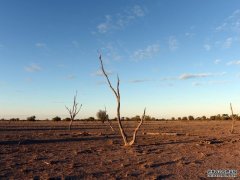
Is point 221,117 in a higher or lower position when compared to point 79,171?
higher

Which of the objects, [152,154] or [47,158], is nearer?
[47,158]

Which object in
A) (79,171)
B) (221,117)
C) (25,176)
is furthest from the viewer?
(221,117)

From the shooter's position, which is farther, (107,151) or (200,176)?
(107,151)

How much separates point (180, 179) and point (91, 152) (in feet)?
18.1

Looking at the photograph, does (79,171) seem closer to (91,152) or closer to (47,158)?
(47,158)

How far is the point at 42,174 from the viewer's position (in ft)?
29.2

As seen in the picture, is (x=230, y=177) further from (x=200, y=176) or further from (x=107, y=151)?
(x=107, y=151)

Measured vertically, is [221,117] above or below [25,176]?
above

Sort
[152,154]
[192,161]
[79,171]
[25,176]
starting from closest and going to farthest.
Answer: [25,176] < [79,171] < [192,161] < [152,154]

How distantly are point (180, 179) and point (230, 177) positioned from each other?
1.39 m

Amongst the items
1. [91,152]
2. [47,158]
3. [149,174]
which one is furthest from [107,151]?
[149,174]

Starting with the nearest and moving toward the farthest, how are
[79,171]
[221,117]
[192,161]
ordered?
[79,171] → [192,161] → [221,117]

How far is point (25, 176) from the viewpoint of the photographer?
862 cm

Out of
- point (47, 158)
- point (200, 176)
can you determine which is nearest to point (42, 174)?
point (47, 158)
